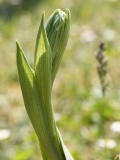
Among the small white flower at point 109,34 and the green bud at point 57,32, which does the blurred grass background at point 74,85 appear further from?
the green bud at point 57,32

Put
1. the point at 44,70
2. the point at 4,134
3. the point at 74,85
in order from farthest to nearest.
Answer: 1. the point at 74,85
2. the point at 4,134
3. the point at 44,70

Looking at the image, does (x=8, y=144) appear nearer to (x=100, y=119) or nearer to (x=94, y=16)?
(x=100, y=119)

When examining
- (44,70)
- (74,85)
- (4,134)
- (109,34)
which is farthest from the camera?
(109,34)

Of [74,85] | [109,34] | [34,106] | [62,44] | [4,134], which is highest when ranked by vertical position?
[109,34]

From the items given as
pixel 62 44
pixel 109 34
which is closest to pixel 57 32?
pixel 62 44

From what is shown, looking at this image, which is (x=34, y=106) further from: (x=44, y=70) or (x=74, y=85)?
(x=74, y=85)

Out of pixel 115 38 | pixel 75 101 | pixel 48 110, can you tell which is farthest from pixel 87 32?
pixel 48 110

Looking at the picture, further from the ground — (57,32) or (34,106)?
(57,32)

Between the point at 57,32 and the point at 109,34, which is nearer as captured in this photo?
the point at 57,32

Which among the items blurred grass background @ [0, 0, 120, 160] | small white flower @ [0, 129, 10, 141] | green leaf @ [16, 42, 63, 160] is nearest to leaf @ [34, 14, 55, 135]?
green leaf @ [16, 42, 63, 160]

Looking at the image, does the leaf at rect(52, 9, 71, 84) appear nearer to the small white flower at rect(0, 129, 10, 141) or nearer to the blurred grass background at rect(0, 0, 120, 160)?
the blurred grass background at rect(0, 0, 120, 160)
